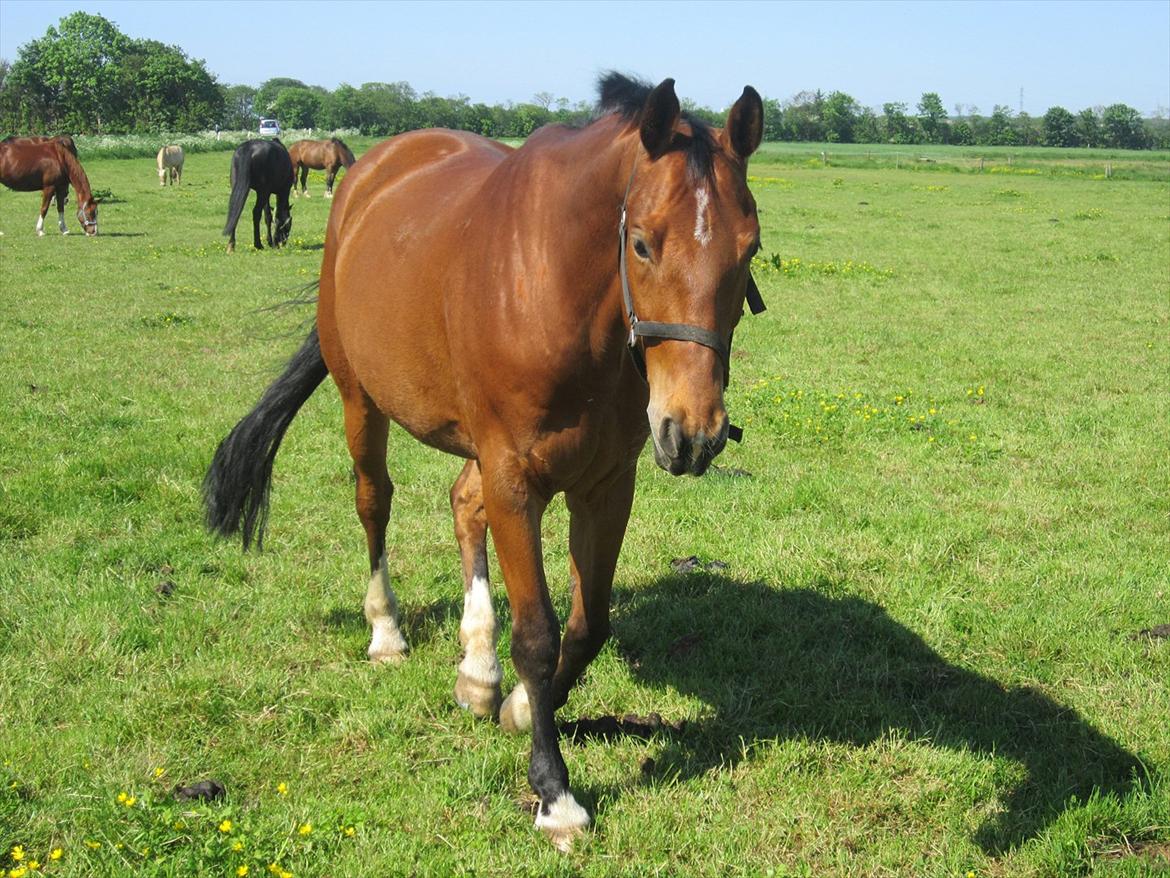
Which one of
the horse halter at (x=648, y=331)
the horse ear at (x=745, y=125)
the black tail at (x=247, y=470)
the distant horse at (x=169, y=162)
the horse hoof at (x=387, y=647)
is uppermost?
the distant horse at (x=169, y=162)

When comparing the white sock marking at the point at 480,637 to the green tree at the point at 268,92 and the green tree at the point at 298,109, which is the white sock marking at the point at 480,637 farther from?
the green tree at the point at 268,92

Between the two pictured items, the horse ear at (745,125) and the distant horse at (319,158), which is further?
the distant horse at (319,158)

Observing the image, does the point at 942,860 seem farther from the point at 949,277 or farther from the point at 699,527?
the point at 949,277

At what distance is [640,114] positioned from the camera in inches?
124

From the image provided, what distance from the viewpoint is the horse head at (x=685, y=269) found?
2.76 meters

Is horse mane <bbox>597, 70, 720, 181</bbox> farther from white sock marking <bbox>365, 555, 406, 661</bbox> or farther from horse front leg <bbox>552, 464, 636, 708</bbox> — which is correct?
Result: white sock marking <bbox>365, 555, 406, 661</bbox>

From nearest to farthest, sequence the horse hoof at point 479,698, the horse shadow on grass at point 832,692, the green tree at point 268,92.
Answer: the horse shadow on grass at point 832,692, the horse hoof at point 479,698, the green tree at point 268,92

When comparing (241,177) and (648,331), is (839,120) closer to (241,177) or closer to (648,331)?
(241,177)

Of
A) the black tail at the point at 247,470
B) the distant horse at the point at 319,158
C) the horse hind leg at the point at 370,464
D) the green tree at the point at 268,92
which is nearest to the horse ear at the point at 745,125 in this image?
the horse hind leg at the point at 370,464

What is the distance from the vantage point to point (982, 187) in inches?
1453

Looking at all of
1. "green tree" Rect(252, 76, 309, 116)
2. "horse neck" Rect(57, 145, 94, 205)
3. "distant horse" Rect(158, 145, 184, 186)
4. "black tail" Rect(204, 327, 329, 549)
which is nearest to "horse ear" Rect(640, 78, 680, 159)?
"black tail" Rect(204, 327, 329, 549)

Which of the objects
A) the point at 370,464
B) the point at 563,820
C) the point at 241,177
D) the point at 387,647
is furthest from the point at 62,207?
the point at 563,820

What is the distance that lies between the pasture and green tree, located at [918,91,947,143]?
92.8 metres

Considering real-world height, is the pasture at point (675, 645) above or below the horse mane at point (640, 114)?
below
